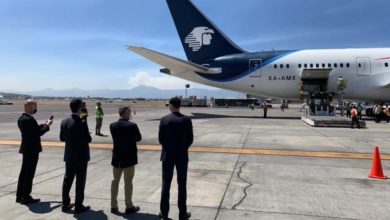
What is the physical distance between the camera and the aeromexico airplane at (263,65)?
2731cm

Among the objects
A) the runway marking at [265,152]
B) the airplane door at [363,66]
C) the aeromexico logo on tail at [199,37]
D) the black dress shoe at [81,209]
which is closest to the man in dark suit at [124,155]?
the black dress shoe at [81,209]

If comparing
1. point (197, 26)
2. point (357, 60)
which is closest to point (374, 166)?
point (357, 60)

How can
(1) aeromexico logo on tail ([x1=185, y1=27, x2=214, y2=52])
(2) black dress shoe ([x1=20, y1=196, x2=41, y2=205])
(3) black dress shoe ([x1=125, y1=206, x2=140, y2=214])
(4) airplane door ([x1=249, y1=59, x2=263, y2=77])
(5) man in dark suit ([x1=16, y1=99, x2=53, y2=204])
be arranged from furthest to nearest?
1. (1) aeromexico logo on tail ([x1=185, y1=27, x2=214, y2=52])
2. (4) airplane door ([x1=249, y1=59, x2=263, y2=77])
3. (5) man in dark suit ([x1=16, y1=99, x2=53, y2=204])
4. (2) black dress shoe ([x1=20, y1=196, x2=41, y2=205])
5. (3) black dress shoe ([x1=125, y1=206, x2=140, y2=214])

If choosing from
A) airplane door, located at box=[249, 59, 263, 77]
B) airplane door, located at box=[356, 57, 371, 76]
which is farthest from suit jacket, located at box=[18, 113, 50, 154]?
airplane door, located at box=[356, 57, 371, 76]

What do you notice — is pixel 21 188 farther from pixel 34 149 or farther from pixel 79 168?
pixel 79 168

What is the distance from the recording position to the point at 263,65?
2911 cm

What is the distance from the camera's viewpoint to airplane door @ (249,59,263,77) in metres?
29.2

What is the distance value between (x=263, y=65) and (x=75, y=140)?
82.3 feet

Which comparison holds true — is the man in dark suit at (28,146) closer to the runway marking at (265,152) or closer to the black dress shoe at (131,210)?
the black dress shoe at (131,210)

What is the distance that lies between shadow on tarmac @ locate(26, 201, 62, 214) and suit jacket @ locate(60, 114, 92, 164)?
85cm

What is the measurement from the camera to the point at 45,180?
296 inches

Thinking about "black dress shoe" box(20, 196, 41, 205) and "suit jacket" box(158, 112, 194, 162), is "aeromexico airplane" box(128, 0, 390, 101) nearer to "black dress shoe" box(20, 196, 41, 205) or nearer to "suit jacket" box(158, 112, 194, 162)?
"black dress shoe" box(20, 196, 41, 205)

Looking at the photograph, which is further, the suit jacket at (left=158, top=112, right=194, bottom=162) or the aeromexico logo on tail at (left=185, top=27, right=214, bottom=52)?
the aeromexico logo on tail at (left=185, top=27, right=214, bottom=52)

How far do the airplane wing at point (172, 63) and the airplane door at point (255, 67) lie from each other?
113 inches
